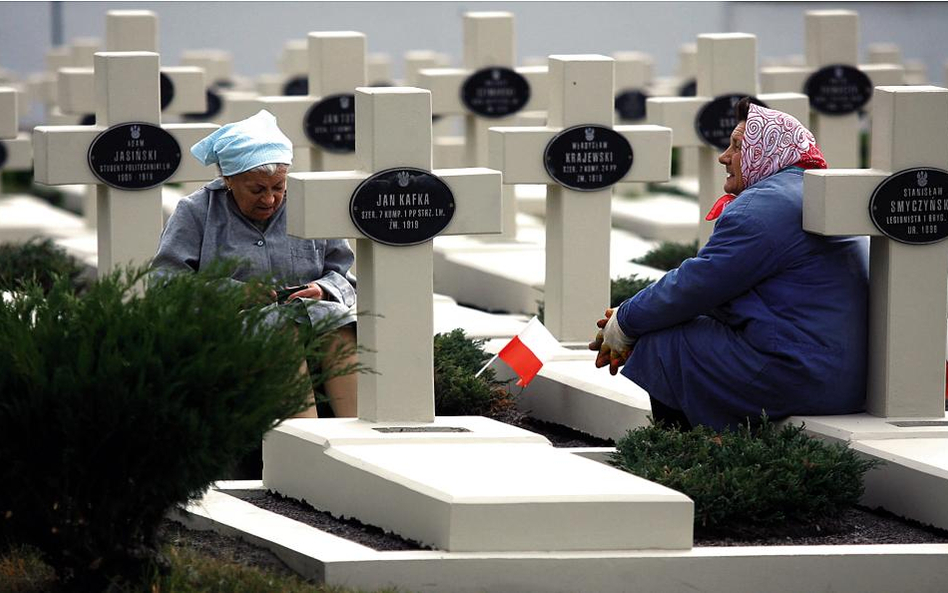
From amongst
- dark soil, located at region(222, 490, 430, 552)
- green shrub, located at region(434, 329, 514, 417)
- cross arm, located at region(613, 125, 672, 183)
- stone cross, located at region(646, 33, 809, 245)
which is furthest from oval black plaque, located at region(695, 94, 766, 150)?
dark soil, located at region(222, 490, 430, 552)

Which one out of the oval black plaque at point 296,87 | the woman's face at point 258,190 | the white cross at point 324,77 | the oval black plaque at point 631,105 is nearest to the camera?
the woman's face at point 258,190

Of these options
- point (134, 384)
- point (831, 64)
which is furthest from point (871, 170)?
point (831, 64)

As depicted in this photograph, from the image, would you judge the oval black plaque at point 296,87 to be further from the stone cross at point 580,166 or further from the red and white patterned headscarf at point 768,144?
the red and white patterned headscarf at point 768,144

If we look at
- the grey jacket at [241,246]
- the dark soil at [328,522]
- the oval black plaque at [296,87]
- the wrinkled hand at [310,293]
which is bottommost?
the dark soil at [328,522]

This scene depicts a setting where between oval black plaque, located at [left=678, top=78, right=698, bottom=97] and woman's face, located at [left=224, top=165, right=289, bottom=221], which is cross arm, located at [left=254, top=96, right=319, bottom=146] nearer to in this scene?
woman's face, located at [left=224, top=165, right=289, bottom=221]

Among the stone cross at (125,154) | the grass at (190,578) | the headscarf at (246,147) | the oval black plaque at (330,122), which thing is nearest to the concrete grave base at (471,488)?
the grass at (190,578)

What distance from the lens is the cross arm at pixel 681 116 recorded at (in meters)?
10.9

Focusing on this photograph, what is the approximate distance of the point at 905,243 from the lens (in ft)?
22.5

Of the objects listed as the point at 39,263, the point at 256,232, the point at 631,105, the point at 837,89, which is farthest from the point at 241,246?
the point at 631,105

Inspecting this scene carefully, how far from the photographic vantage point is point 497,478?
5969 mm

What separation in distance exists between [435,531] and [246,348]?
917 mm

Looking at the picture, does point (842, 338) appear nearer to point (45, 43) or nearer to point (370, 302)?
point (370, 302)

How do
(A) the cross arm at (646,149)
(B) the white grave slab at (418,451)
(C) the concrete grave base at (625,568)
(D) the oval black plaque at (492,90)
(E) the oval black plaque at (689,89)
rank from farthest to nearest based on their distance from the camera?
(E) the oval black plaque at (689,89), (D) the oval black plaque at (492,90), (A) the cross arm at (646,149), (B) the white grave slab at (418,451), (C) the concrete grave base at (625,568)

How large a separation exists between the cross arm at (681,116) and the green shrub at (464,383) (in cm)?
302
